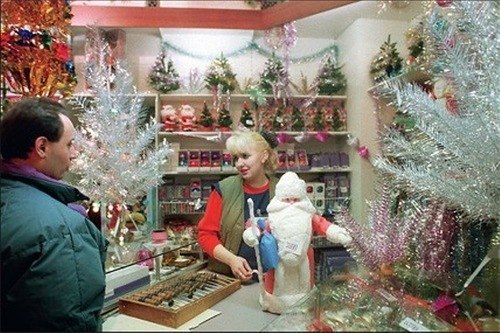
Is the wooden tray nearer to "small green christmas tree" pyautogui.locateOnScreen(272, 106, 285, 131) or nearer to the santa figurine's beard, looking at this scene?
the santa figurine's beard

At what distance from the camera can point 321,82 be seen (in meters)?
2.78

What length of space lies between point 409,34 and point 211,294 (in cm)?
210

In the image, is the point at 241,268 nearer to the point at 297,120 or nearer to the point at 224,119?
the point at 224,119

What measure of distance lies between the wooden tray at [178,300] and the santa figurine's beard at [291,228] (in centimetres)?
28

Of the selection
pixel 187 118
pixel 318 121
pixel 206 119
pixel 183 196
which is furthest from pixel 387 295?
pixel 318 121

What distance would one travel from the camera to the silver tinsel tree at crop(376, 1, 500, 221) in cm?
89

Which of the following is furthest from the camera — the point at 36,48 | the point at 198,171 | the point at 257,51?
the point at 257,51

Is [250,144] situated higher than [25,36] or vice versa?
[25,36]

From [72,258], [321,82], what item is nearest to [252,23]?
[321,82]

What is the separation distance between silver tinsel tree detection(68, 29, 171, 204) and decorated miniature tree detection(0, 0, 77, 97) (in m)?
0.25

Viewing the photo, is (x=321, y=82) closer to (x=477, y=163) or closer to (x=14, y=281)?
(x=477, y=163)

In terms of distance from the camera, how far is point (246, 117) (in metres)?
2.25

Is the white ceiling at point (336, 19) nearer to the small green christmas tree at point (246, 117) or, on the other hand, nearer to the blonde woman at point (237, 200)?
the small green christmas tree at point (246, 117)

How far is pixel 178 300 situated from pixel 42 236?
472 mm
